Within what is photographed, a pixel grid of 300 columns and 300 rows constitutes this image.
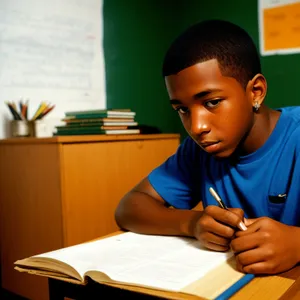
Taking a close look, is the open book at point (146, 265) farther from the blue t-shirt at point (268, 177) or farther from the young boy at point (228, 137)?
the blue t-shirt at point (268, 177)

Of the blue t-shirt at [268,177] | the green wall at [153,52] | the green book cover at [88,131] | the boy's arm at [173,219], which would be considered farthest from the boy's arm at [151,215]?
the green wall at [153,52]

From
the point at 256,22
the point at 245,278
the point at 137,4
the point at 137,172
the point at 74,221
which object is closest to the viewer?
the point at 245,278

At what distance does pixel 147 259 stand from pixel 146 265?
3cm

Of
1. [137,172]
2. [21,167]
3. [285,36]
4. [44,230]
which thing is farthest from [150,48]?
[44,230]

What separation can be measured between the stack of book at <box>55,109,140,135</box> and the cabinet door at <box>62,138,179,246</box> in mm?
65

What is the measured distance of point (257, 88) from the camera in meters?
0.87

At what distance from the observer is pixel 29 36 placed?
1923 mm

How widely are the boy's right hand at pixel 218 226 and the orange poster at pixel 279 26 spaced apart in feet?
5.57

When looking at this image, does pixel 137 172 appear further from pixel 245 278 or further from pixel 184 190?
pixel 245 278

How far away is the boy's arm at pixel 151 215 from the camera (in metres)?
0.86

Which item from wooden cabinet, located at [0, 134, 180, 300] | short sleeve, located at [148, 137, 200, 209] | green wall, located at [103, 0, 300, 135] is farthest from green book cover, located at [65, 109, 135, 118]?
short sleeve, located at [148, 137, 200, 209]

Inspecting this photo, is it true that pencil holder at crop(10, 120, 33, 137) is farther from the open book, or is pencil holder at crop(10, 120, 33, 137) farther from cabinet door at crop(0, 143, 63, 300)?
the open book

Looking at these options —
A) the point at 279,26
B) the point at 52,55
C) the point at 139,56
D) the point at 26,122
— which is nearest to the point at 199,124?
the point at 26,122

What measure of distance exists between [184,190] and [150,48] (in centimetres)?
171
